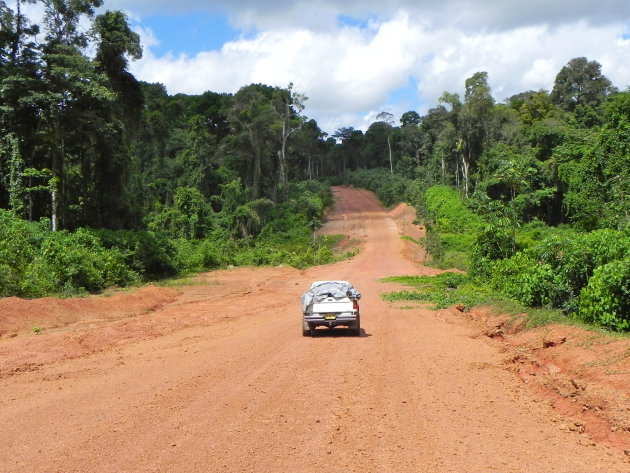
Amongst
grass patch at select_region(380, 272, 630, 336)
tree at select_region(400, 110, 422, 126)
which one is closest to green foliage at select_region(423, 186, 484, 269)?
grass patch at select_region(380, 272, 630, 336)

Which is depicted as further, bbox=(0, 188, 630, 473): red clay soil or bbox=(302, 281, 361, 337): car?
bbox=(302, 281, 361, 337): car

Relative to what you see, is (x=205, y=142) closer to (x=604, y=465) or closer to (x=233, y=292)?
(x=233, y=292)

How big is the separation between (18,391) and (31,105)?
23.0 m

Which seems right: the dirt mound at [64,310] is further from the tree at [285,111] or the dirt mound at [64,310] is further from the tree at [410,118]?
the tree at [410,118]

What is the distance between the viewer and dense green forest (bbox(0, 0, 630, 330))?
23.2m

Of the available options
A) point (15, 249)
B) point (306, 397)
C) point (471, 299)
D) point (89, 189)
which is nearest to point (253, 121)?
point (89, 189)

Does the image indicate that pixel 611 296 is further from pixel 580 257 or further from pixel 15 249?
pixel 15 249

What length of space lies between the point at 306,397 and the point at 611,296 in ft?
26.3

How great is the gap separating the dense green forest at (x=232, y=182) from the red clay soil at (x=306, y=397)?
3462mm

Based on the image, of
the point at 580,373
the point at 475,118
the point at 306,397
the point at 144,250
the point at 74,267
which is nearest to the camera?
the point at 306,397

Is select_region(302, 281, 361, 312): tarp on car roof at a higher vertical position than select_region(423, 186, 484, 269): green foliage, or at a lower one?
lower

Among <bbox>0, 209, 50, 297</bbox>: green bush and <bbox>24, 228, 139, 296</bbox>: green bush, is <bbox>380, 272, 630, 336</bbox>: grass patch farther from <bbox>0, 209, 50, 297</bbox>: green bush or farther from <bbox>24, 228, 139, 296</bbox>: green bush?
<bbox>0, 209, 50, 297</bbox>: green bush

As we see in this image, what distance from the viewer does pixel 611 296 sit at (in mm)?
13289

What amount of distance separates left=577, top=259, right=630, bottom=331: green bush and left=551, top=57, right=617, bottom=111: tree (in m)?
61.5
